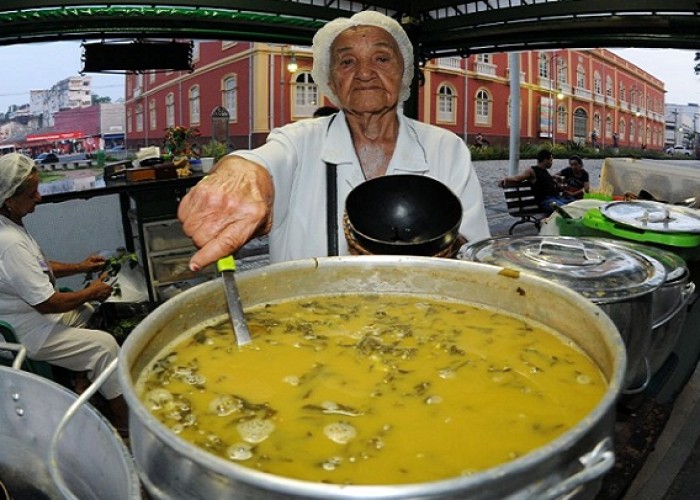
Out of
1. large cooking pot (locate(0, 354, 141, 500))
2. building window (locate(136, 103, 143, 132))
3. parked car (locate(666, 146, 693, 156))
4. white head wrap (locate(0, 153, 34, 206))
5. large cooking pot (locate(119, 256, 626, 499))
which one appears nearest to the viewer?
large cooking pot (locate(119, 256, 626, 499))

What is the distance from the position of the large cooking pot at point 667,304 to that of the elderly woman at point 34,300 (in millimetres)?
2532

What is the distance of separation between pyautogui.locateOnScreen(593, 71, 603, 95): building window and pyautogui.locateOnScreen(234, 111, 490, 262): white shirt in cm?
1892

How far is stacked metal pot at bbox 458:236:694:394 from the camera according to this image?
124 cm

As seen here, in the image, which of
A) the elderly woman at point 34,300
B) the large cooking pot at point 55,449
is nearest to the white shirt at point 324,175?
the large cooking pot at point 55,449

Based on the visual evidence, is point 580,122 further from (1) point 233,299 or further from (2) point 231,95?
(1) point 233,299

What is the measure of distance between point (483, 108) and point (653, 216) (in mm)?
14712

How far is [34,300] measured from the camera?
9.77 feet

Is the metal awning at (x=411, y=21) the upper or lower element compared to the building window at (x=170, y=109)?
lower

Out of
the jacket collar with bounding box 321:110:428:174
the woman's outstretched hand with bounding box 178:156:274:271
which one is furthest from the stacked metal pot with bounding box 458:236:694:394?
the woman's outstretched hand with bounding box 178:156:274:271

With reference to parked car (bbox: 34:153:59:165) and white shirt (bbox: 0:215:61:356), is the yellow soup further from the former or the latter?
parked car (bbox: 34:153:59:165)

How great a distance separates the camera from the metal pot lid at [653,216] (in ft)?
7.81

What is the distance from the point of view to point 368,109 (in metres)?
1.85

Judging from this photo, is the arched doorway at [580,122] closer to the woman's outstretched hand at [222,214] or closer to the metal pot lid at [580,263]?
the metal pot lid at [580,263]

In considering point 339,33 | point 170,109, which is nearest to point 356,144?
point 339,33
